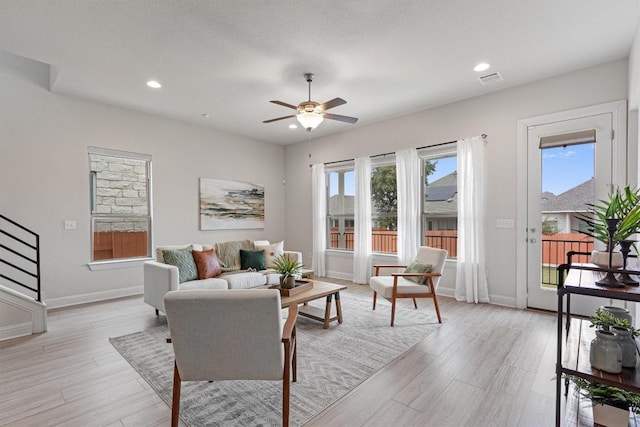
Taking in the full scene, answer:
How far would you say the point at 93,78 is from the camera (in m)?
3.73

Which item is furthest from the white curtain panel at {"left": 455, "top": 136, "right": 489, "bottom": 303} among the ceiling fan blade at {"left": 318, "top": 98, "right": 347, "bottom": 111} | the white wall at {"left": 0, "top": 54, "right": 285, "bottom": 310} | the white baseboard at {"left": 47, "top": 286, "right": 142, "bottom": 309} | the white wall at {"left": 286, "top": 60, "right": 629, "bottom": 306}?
the white baseboard at {"left": 47, "top": 286, "right": 142, "bottom": 309}

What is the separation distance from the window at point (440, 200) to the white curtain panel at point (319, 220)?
2.13 m

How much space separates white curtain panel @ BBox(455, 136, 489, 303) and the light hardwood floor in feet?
3.11

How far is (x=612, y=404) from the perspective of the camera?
1608mm

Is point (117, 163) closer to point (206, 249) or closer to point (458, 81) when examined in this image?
point (206, 249)

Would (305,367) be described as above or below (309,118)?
below

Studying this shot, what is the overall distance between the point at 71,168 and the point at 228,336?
169 inches

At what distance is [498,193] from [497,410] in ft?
10.2

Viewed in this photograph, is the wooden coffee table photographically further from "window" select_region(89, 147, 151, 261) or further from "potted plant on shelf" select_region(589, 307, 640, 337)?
"window" select_region(89, 147, 151, 261)

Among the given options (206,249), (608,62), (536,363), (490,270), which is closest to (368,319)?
(536,363)

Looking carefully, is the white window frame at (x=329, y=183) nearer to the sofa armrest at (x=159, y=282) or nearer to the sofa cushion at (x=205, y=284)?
the sofa cushion at (x=205, y=284)

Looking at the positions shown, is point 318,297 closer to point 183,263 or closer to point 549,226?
point 183,263

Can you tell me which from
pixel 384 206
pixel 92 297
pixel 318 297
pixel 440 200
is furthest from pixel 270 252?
pixel 440 200

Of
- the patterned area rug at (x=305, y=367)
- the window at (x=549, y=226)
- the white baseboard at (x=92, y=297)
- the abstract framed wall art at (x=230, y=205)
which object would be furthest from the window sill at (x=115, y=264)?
the window at (x=549, y=226)
